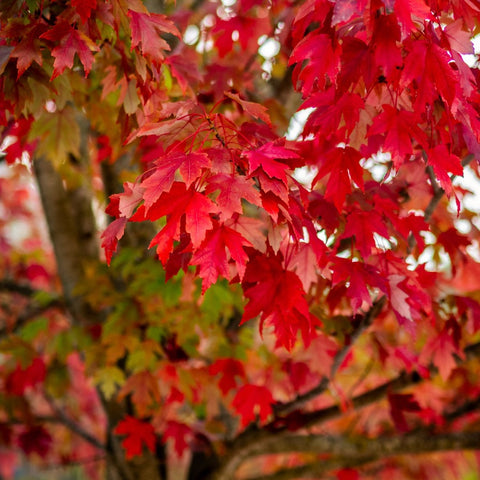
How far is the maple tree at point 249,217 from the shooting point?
1244 millimetres

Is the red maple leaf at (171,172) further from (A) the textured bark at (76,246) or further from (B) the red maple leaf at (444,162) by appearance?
(A) the textured bark at (76,246)

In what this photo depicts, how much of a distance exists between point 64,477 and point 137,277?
28.2ft

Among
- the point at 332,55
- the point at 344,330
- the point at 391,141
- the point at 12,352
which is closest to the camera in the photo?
the point at 332,55

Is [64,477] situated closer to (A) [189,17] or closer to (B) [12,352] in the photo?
(B) [12,352]

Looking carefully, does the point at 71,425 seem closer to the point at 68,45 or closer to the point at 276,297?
the point at 276,297

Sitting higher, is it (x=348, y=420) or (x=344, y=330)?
(x=344, y=330)

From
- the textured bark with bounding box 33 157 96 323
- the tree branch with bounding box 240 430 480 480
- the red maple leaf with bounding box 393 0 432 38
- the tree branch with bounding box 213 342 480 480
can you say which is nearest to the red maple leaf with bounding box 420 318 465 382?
the tree branch with bounding box 213 342 480 480

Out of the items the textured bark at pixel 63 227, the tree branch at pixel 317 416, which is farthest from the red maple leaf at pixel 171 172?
the textured bark at pixel 63 227

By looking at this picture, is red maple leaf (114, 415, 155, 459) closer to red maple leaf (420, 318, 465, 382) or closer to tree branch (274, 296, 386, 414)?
tree branch (274, 296, 386, 414)

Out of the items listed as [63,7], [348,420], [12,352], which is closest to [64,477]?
[348,420]

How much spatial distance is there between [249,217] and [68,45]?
0.82m

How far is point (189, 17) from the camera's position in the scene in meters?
2.85

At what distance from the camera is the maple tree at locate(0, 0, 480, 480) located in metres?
1.24

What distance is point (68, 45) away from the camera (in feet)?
4.58
